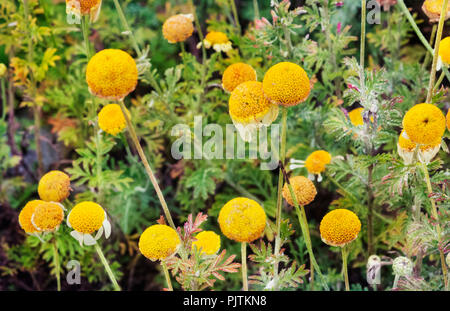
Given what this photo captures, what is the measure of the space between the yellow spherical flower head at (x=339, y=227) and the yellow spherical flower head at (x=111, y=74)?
41cm

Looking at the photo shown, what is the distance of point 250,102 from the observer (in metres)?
0.76

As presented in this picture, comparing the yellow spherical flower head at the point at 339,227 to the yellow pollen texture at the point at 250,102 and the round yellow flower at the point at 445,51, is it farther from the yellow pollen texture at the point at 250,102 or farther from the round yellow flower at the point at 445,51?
the round yellow flower at the point at 445,51

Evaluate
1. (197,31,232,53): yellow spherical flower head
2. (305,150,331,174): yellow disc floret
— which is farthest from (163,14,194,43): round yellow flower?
(305,150,331,174): yellow disc floret

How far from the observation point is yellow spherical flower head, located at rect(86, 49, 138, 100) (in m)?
0.68

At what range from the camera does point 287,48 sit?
1184 mm

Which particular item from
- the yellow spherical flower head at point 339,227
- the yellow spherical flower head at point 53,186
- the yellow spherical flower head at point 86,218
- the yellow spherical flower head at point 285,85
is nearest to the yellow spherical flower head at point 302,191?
the yellow spherical flower head at point 339,227

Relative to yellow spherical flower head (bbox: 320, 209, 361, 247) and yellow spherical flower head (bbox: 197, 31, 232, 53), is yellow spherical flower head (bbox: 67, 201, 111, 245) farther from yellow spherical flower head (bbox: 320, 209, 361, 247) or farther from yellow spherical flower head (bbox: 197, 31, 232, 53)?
yellow spherical flower head (bbox: 197, 31, 232, 53)

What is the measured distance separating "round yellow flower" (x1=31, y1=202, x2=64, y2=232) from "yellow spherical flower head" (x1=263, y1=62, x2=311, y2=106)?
1.60ft
